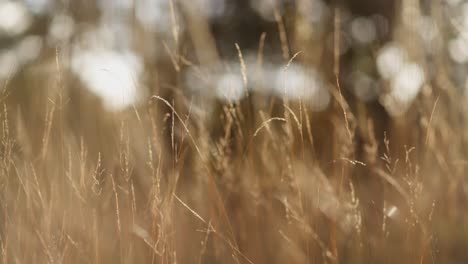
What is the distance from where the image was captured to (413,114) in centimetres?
254

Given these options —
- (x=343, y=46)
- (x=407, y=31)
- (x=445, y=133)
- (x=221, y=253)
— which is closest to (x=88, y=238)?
(x=221, y=253)

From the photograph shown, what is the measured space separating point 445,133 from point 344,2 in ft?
16.9

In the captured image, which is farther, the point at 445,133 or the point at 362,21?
the point at 362,21

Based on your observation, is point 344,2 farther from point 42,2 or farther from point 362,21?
point 42,2

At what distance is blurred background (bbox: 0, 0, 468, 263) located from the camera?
1.24 metres

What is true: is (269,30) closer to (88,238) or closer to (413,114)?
(413,114)

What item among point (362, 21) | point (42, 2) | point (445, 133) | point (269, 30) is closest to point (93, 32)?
point (42, 2)

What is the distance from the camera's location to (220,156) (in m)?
1.45

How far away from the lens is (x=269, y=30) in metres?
6.67

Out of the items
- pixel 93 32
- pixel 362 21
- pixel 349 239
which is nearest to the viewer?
pixel 349 239

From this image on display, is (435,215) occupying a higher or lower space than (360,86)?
higher

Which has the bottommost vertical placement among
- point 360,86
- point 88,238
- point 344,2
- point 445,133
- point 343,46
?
point 360,86

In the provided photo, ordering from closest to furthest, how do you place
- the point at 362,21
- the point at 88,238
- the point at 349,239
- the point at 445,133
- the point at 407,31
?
the point at 88,238, the point at 349,239, the point at 445,133, the point at 407,31, the point at 362,21

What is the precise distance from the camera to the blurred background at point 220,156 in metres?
1.24
